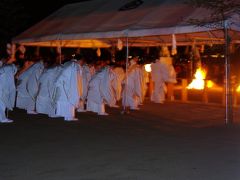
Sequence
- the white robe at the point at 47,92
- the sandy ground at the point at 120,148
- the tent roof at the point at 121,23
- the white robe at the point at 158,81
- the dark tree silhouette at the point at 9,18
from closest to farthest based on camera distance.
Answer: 1. the sandy ground at the point at 120,148
2. the tent roof at the point at 121,23
3. the white robe at the point at 47,92
4. the white robe at the point at 158,81
5. the dark tree silhouette at the point at 9,18

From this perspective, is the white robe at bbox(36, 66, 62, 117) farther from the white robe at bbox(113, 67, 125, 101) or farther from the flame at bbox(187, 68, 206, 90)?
the flame at bbox(187, 68, 206, 90)

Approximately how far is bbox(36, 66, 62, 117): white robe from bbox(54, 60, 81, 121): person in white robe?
1.57ft

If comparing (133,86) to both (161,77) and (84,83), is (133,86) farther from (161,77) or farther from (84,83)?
(161,77)

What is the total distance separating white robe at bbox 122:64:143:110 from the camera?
17.7 meters

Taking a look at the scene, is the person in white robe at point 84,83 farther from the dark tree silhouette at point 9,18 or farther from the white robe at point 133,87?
the dark tree silhouette at point 9,18

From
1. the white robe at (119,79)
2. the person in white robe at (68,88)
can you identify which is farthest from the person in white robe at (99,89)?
the white robe at (119,79)

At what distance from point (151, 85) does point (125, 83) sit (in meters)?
5.77

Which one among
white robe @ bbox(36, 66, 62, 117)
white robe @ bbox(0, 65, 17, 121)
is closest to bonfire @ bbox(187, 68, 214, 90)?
white robe @ bbox(36, 66, 62, 117)

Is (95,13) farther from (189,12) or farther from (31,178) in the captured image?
(31,178)

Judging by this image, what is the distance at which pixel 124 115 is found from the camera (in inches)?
627

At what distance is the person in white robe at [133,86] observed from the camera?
58.1 feet

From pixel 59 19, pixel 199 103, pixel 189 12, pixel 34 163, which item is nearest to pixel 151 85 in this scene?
pixel 199 103

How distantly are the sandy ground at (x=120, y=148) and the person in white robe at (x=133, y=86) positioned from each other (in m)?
2.39

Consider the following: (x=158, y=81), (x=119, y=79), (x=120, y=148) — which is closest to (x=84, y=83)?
(x=119, y=79)
